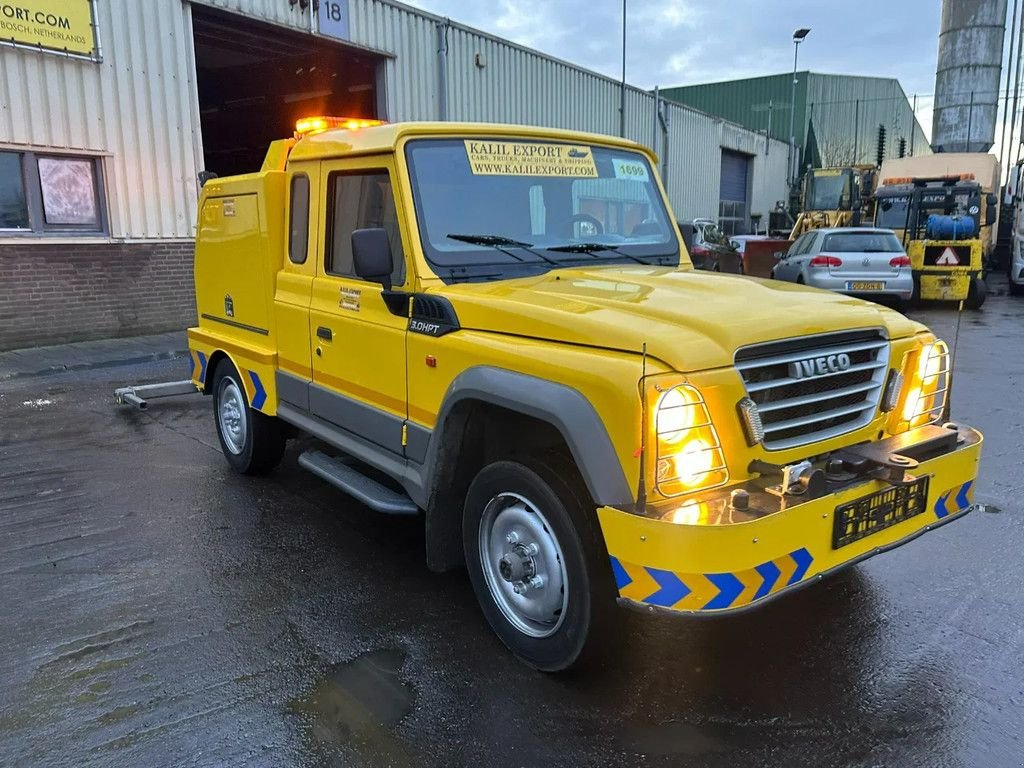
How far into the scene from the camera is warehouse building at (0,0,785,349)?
10.8 m

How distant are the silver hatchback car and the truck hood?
38.0 feet

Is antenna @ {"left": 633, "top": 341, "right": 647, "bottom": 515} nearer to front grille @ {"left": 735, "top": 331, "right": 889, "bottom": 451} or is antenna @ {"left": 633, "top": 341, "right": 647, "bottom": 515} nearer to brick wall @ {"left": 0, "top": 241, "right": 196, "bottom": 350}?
front grille @ {"left": 735, "top": 331, "right": 889, "bottom": 451}

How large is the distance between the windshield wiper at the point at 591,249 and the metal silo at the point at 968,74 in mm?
30375

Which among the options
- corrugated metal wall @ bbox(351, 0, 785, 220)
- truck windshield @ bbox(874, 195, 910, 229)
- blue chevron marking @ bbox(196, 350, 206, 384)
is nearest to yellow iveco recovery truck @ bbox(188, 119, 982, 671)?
blue chevron marking @ bbox(196, 350, 206, 384)

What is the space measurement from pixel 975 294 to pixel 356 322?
53.3 feet

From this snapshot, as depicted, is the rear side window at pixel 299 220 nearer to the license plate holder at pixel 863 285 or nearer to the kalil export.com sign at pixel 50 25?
the kalil export.com sign at pixel 50 25

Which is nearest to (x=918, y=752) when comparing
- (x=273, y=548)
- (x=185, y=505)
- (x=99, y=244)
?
(x=273, y=548)

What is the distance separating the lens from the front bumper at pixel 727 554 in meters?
2.58

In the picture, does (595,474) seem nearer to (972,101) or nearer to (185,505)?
(185,505)

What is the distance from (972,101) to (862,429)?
31302mm

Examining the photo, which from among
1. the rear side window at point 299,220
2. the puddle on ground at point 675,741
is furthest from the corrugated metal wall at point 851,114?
the puddle on ground at point 675,741

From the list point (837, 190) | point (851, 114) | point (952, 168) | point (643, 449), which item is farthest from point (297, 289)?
point (851, 114)

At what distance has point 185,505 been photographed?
5.30 m

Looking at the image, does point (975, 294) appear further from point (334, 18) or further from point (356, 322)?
point (356, 322)
